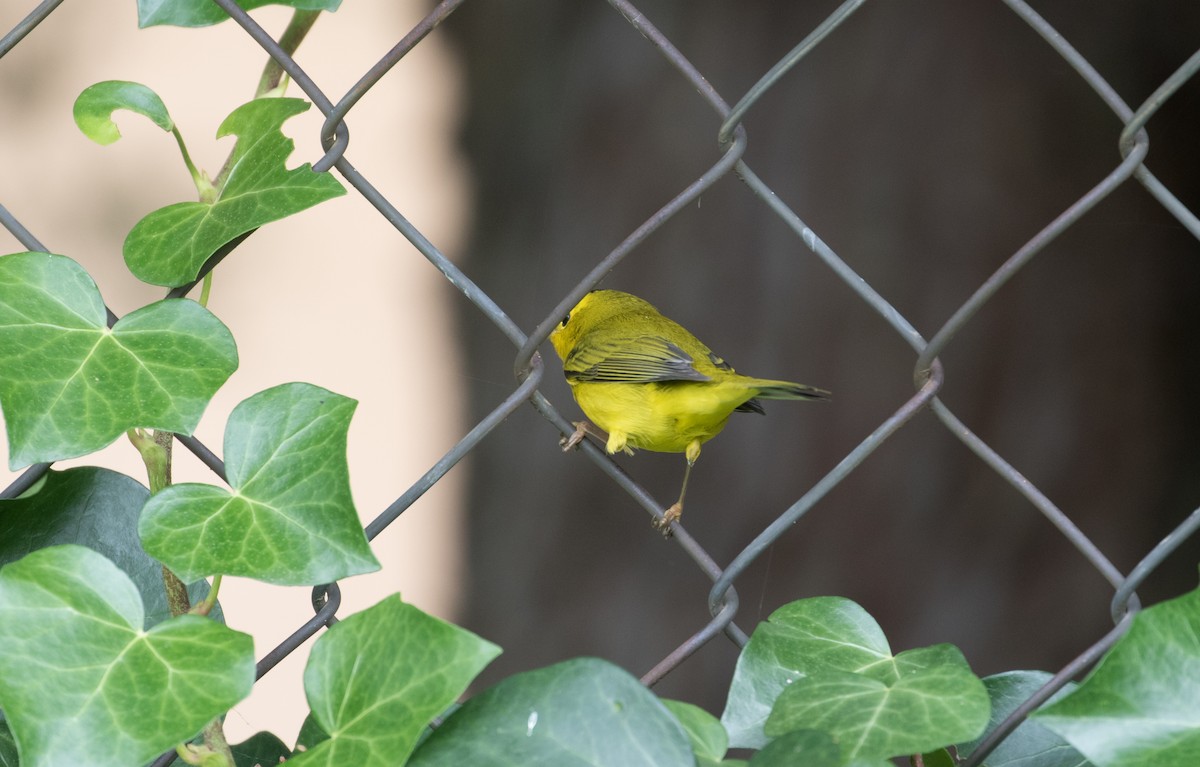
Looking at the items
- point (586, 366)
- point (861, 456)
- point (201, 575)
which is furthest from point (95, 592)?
point (586, 366)

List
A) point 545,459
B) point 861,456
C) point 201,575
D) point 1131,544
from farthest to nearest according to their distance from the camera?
point 1131,544, point 545,459, point 861,456, point 201,575

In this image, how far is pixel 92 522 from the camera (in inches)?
38.7

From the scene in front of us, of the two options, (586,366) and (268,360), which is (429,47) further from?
(586,366)

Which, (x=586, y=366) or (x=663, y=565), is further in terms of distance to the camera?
(x=663, y=565)

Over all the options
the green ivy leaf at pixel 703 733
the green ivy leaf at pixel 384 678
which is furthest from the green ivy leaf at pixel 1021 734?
the green ivy leaf at pixel 384 678

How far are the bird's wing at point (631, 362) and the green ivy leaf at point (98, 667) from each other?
3.92 feet

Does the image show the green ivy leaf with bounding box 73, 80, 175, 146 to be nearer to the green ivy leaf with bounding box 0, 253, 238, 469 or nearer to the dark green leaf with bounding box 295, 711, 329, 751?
the green ivy leaf with bounding box 0, 253, 238, 469

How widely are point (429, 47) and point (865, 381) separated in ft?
4.75

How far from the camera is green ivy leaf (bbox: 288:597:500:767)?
770mm

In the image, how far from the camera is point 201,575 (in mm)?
805

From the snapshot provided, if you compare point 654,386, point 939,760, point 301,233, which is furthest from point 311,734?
point 301,233

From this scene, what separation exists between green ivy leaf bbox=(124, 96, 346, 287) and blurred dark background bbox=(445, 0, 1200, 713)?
2.02 m

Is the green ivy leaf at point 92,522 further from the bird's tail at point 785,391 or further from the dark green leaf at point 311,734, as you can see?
the bird's tail at point 785,391

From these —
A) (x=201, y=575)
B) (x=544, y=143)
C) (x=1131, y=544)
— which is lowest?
(x=1131, y=544)
